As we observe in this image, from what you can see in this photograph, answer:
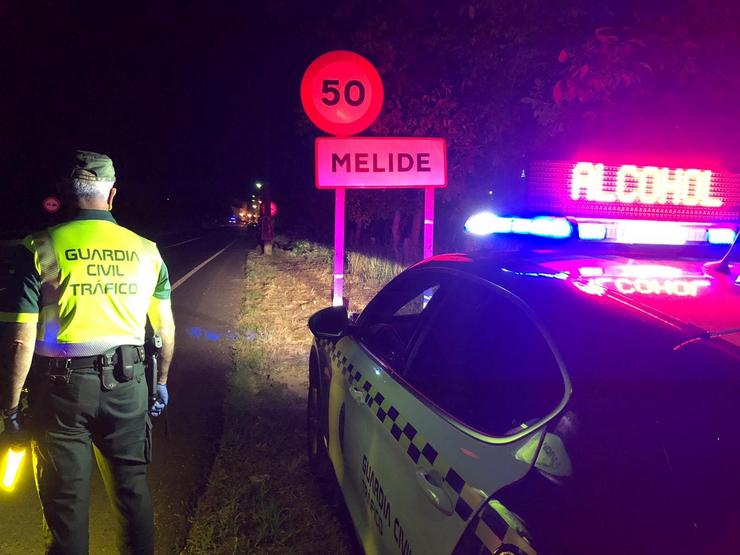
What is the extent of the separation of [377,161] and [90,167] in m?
2.63

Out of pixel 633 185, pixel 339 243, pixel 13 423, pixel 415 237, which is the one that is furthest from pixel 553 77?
pixel 415 237

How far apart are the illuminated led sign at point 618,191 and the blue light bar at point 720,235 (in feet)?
0.30

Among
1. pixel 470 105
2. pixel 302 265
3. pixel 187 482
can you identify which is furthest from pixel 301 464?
pixel 302 265

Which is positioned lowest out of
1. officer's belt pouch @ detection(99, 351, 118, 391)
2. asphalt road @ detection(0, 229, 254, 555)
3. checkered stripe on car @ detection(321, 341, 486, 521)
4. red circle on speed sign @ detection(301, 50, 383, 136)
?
asphalt road @ detection(0, 229, 254, 555)

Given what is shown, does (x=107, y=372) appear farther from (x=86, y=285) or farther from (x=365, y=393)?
(x=365, y=393)

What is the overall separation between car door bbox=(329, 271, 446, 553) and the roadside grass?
371 mm

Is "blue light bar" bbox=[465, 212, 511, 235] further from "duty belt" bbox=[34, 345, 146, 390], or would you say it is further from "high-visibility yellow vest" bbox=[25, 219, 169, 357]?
"duty belt" bbox=[34, 345, 146, 390]

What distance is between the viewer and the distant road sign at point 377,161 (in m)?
4.50

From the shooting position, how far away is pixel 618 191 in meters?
2.70

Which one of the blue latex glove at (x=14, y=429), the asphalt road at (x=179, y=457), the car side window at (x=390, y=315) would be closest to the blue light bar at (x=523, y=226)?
the car side window at (x=390, y=315)

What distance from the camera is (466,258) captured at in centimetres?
235

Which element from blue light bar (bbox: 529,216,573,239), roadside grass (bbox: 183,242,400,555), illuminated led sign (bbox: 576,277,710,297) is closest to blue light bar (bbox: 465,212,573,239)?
blue light bar (bbox: 529,216,573,239)

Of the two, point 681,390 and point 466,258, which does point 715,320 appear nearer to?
point 681,390

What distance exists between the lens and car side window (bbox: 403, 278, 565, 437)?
5.65 ft
